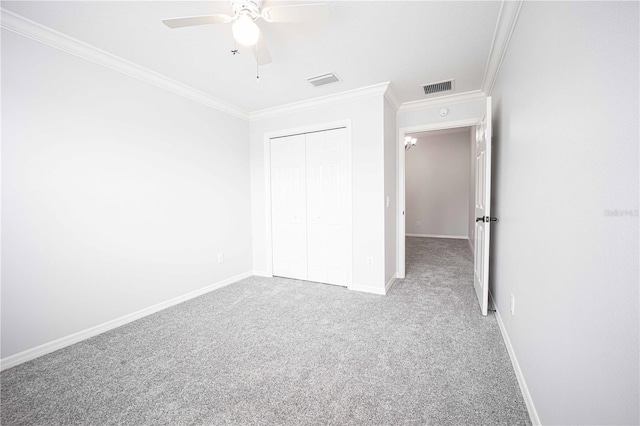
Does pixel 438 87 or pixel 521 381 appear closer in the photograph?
pixel 521 381

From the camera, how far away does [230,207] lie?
3.66m

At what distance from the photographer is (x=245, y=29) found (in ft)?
5.13

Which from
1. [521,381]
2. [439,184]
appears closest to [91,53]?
[521,381]

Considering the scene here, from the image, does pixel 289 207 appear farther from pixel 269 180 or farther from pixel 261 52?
pixel 261 52

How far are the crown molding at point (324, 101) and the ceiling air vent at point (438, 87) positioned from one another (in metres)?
0.52

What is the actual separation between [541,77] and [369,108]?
1.95 metres

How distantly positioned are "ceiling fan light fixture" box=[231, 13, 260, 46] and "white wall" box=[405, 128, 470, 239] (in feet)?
19.5

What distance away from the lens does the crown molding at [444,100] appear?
127 inches

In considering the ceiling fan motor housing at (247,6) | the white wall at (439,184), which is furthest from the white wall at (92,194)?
the white wall at (439,184)

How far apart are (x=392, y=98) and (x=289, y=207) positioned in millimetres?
2010

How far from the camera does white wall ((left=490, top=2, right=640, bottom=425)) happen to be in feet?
2.28

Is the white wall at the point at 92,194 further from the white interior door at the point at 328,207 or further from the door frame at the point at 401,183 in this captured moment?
the door frame at the point at 401,183

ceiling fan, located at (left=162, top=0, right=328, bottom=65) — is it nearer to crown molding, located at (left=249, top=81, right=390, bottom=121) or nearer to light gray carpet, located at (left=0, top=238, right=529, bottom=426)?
crown molding, located at (left=249, top=81, right=390, bottom=121)

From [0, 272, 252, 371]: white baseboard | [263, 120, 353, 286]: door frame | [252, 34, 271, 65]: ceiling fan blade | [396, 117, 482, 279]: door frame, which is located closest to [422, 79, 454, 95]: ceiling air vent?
[396, 117, 482, 279]: door frame
